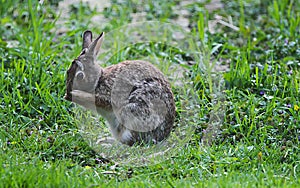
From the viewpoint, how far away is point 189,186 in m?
4.36

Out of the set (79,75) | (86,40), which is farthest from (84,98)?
(86,40)

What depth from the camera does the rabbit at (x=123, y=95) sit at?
499 cm

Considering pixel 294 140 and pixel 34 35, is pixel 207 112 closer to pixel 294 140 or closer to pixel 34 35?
pixel 294 140

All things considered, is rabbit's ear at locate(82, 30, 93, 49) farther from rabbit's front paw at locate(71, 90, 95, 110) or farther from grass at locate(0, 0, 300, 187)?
grass at locate(0, 0, 300, 187)

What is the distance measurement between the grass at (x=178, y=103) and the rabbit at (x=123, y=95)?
0.90 feet

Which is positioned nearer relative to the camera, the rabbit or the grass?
the grass

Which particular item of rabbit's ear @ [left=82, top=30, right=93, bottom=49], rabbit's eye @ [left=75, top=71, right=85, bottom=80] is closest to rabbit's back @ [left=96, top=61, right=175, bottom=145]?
rabbit's eye @ [left=75, top=71, right=85, bottom=80]

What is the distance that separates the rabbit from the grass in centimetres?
28

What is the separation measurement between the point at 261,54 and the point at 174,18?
143 centimetres

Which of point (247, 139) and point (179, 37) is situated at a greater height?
point (179, 37)

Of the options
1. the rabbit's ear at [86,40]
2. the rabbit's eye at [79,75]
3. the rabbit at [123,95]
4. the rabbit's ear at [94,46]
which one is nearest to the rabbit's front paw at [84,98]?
the rabbit at [123,95]

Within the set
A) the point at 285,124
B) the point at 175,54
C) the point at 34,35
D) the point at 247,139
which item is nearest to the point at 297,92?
the point at 285,124

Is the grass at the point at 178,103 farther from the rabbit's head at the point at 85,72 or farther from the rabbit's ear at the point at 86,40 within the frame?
the rabbit's ear at the point at 86,40

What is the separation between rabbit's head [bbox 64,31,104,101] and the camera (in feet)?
16.3
